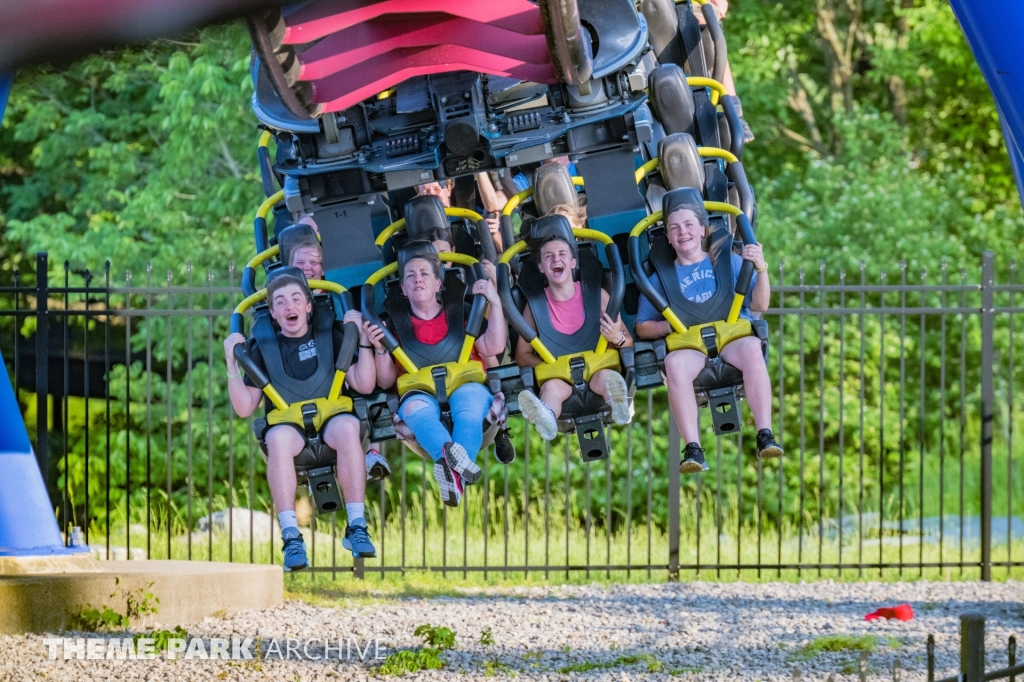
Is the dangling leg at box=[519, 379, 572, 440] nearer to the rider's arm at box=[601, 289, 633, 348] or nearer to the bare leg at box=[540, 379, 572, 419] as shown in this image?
the bare leg at box=[540, 379, 572, 419]

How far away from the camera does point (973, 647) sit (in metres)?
3.66

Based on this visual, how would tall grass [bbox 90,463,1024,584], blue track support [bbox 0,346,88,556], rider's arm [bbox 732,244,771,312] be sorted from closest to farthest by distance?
rider's arm [bbox 732,244,771,312], blue track support [bbox 0,346,88,556], tall grass [bbox 90,463,1024,584]

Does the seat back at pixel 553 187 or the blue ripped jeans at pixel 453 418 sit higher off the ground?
the seat back at pixel 553 187

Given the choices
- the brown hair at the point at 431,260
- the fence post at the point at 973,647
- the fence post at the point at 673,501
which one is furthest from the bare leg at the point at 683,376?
the fence post at the point at 673,501

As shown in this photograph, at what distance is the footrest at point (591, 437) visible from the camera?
4.64 m

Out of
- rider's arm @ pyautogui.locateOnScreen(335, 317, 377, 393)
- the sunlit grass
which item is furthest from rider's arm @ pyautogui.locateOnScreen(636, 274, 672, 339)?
the sunlit grass

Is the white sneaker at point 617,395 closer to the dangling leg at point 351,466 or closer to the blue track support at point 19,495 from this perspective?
the dangling leg at point 351,466

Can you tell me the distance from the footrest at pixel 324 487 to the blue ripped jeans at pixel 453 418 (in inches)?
13.3

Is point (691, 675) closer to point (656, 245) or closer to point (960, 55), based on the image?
point (656, 245)

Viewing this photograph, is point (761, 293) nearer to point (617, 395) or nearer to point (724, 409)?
point (724, 409)

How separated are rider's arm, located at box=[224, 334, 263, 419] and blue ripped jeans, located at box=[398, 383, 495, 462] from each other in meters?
0.54

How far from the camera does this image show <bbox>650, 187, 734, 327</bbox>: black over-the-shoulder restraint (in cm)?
454

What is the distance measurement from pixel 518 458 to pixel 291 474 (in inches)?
347

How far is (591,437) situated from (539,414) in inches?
11.7
